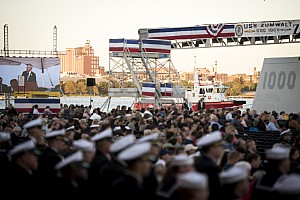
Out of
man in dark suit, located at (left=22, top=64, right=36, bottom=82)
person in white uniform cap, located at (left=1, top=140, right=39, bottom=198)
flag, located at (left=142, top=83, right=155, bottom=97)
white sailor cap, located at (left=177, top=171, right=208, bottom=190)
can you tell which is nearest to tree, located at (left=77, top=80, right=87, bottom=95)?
man in dark suit, located at (left=22, top=64, right=36, bottom=82)

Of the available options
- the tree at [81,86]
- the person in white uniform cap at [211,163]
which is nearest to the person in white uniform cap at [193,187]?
the person in white uniform cap at [211,163]

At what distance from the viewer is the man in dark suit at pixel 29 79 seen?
43.4 m

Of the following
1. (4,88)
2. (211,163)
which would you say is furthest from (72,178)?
(4,88)

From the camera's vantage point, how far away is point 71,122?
706 inches

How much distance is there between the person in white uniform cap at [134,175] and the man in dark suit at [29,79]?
38.1 m

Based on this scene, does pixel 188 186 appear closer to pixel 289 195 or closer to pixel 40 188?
pixel 289 195

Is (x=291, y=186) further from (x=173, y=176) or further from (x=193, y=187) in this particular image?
(x=173, y=176)

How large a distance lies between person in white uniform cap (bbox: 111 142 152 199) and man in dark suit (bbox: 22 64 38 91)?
3807 cm

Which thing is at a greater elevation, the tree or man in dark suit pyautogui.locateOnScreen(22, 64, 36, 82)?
man in dark suit pyautogui.locateOnScreen(22, 64, 36, 82)

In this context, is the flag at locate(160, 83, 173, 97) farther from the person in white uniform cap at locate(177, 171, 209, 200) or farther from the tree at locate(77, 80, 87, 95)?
the tree at locate(77, 80, 87, 95)

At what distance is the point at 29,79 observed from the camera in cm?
4366

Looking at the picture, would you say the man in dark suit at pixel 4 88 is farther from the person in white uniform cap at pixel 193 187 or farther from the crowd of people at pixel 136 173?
the person in white uniform cap at pixel 193 187

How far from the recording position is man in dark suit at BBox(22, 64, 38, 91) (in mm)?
43438

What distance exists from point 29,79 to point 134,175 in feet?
127
